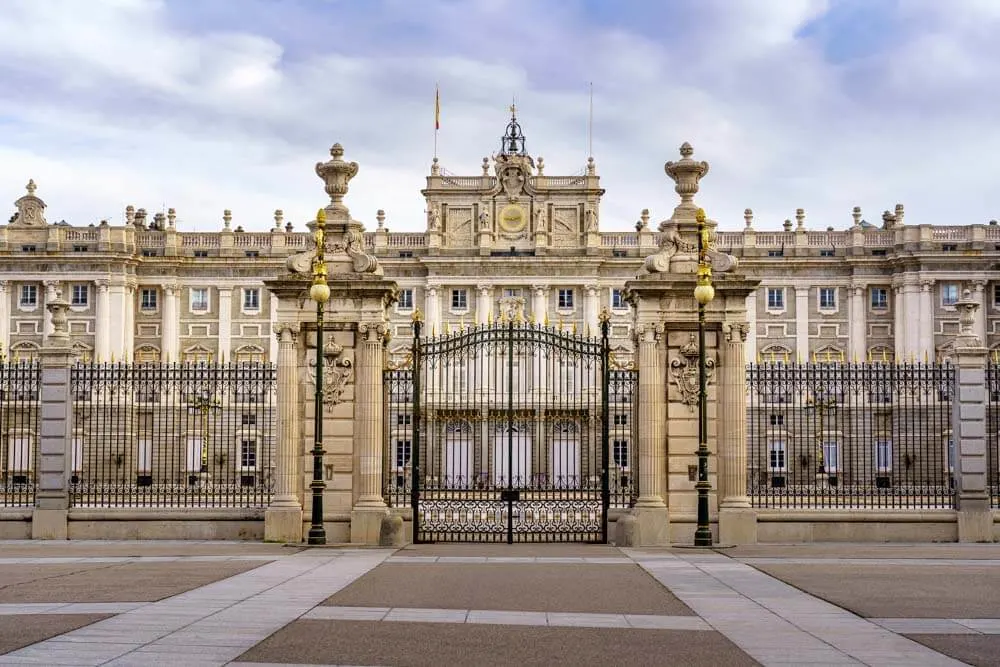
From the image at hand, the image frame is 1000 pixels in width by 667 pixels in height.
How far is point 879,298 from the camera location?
85.4 metres

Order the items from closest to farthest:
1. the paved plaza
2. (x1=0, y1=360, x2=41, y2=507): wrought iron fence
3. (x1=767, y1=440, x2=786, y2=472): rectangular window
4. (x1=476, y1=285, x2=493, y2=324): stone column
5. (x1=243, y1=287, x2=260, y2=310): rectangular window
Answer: the paved plaza, (x1=0, y1=360, x2=41, y2=507): wrought iron fence, (x1=767, y1=440, x2=786, y2=472): rectangular window, (x1=476, y1=285, x2=493, y2=324): stone column, (x1=243, y1=287, x2=260, y2=310): rectangular window

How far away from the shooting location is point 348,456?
80.7 feet

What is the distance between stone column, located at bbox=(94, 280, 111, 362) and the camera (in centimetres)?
8350

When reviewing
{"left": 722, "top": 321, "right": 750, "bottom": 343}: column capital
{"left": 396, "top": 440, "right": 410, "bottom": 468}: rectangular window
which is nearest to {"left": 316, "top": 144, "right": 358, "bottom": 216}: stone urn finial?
{"left": 396, "top": 440, "right": 410, "bottom": 468}: rectangular window

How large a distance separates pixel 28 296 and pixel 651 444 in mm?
69556

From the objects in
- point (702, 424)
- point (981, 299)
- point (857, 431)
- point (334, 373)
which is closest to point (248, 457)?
point (334, 373)

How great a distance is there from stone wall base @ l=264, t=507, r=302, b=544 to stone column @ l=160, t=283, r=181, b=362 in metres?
63.6

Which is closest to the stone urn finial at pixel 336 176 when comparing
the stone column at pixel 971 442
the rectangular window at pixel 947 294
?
the stone column at pixel 971 442

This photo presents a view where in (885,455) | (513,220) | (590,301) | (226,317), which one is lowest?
(885,455)

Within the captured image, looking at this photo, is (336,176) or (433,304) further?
(433,304)

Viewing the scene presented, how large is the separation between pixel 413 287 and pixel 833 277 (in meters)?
28.5

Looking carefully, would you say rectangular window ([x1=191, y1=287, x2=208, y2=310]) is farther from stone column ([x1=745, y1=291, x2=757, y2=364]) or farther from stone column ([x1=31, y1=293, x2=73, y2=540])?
stone column ([x1=31, y1=293, x2=73, y2=540])

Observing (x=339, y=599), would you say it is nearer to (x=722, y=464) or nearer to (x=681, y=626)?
(x=681, y=626)

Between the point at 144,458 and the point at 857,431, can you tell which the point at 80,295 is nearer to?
the point at 144,458
